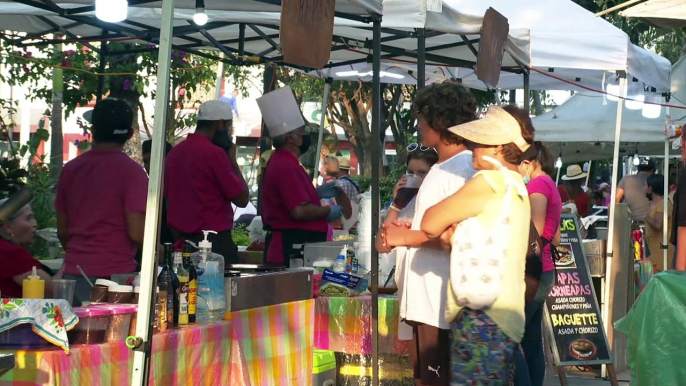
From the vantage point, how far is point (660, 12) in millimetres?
6070

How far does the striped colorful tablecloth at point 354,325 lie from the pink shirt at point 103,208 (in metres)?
1.77

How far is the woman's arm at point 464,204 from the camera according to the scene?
4.13 metres

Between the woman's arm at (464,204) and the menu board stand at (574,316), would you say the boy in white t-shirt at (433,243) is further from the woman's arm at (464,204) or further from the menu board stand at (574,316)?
the menu board stand at (574,316)

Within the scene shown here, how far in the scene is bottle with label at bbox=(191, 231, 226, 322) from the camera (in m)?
4.77

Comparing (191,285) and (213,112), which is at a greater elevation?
(213,112)

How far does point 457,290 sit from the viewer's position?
414 cm

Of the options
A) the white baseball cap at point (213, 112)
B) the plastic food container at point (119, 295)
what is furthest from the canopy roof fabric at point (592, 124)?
the plastic food container at point (119, 295)

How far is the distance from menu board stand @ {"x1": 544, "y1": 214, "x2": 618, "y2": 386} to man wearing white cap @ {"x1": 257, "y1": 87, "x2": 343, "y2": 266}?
2.30m

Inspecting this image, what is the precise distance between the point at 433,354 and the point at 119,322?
147 cm

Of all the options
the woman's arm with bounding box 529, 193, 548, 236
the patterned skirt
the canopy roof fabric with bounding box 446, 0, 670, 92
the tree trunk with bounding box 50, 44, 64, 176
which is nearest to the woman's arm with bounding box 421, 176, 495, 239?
the patterned skirt

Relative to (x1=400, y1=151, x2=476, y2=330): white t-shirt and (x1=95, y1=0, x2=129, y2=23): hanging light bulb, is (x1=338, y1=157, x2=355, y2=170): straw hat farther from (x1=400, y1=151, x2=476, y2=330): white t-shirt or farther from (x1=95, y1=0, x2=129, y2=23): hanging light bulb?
(x1=95, y1=0, x2=129, y2=23): hanging light bulb

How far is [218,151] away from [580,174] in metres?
7.02

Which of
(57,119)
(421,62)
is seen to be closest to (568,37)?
(421,62)

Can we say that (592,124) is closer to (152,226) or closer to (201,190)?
(201,190)
